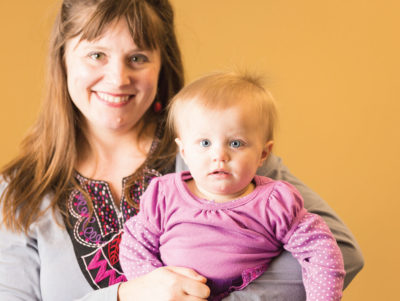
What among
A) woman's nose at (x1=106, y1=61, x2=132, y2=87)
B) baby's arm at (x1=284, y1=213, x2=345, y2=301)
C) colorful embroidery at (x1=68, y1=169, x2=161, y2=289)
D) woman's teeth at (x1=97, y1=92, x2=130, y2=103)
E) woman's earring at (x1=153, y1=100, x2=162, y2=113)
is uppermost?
woman's nose at (x1=106, y1=61, x2=132, y2=87)

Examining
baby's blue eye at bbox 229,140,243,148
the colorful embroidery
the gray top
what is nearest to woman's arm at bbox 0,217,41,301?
the gray top

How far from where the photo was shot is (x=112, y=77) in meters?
1.61

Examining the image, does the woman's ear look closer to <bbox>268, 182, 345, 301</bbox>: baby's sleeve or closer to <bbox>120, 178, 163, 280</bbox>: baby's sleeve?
<bbox>268, 182, 345, 301</bbox>: baby's sleeve

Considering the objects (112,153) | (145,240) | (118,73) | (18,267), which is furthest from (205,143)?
(18,267)

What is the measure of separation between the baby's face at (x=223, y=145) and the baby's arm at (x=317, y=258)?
0.17 m

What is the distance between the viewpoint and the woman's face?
5.24 feet

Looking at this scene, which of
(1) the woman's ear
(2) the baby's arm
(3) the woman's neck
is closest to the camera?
(2) the baby's arm

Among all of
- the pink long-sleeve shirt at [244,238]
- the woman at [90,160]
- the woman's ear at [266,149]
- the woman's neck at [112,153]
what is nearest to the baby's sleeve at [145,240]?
the pink long-sleeve shirt at [244,238]

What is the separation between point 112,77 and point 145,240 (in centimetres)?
50

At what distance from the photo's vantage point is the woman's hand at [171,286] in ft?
4.15

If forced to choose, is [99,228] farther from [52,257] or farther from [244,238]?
[244,238]

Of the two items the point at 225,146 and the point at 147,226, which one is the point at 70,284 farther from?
the point at 225,146

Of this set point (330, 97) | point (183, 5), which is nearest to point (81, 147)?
point (183, 5)

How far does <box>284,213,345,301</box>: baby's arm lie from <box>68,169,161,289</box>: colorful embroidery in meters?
0.54
